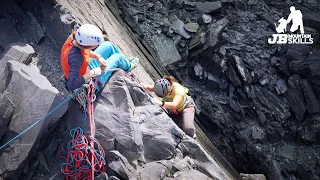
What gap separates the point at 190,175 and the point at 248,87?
9.80m

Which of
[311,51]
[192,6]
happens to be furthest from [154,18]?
[311,51]

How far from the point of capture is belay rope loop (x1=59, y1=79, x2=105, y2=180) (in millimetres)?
7098

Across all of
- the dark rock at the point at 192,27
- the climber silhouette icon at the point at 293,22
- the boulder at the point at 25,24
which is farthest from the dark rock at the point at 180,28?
the boulder at the point at 25,24

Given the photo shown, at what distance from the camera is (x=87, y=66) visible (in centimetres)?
742

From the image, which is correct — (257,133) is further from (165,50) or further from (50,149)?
(50,149)

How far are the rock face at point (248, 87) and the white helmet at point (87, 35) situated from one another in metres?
8.76

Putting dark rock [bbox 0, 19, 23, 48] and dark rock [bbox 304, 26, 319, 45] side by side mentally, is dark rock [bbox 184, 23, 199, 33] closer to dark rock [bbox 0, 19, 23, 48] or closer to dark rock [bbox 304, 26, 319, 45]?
dark rock [bbox 304, 26, 319, 45]

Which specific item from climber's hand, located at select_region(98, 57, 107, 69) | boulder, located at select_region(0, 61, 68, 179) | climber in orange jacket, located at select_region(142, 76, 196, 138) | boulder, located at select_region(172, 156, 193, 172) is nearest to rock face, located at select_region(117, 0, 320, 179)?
climber in orange jacket, located at select_region(142, 76, 196, 138)

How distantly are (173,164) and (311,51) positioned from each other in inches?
478

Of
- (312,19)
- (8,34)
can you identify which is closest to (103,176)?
(8,34)

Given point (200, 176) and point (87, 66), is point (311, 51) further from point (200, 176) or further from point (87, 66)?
point (87, 66)

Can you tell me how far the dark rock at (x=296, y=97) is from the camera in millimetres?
16125

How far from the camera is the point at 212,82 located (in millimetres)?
16281

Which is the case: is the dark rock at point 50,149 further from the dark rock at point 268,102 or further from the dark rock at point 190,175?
the dark rock at point 268,102
